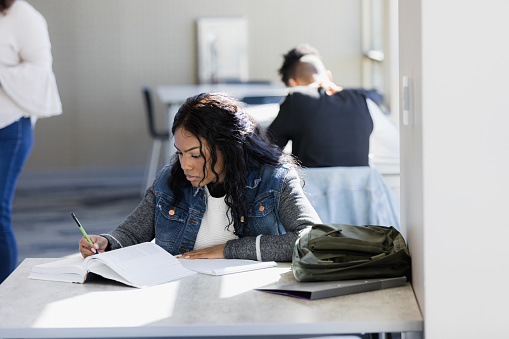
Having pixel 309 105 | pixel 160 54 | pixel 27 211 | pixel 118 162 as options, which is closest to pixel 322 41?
pixel 160 54

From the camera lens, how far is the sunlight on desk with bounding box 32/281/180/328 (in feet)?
4.69

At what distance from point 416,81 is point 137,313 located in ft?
2.35

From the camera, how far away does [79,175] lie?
762 centimetres

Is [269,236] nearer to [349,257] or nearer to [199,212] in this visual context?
[199,212]

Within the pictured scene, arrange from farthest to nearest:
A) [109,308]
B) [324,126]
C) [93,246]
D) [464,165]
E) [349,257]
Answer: [324,126], [93,246], [349,257], [109,308], [464,165]

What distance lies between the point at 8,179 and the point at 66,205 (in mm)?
3494

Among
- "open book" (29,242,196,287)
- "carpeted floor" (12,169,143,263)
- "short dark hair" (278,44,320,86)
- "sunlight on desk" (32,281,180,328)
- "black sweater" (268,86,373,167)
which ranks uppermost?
"short dark hair" (278,44,320,86)

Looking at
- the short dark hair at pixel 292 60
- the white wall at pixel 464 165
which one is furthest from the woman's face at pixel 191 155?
the short dark hair at pixel 292 60

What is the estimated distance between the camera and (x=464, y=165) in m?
1.40

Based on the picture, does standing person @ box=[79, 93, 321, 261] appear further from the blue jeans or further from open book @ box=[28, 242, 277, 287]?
the blue jeans

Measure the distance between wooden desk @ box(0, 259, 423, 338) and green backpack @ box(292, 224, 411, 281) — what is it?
6 centimetres

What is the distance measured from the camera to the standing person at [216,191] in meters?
2.06

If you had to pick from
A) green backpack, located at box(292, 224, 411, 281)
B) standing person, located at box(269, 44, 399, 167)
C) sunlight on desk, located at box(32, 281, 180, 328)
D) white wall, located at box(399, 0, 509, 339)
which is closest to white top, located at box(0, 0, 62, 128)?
standing person, located at box(269, 44, 399, 167)

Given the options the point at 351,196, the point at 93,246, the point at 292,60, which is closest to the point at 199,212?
the point at 93,246
